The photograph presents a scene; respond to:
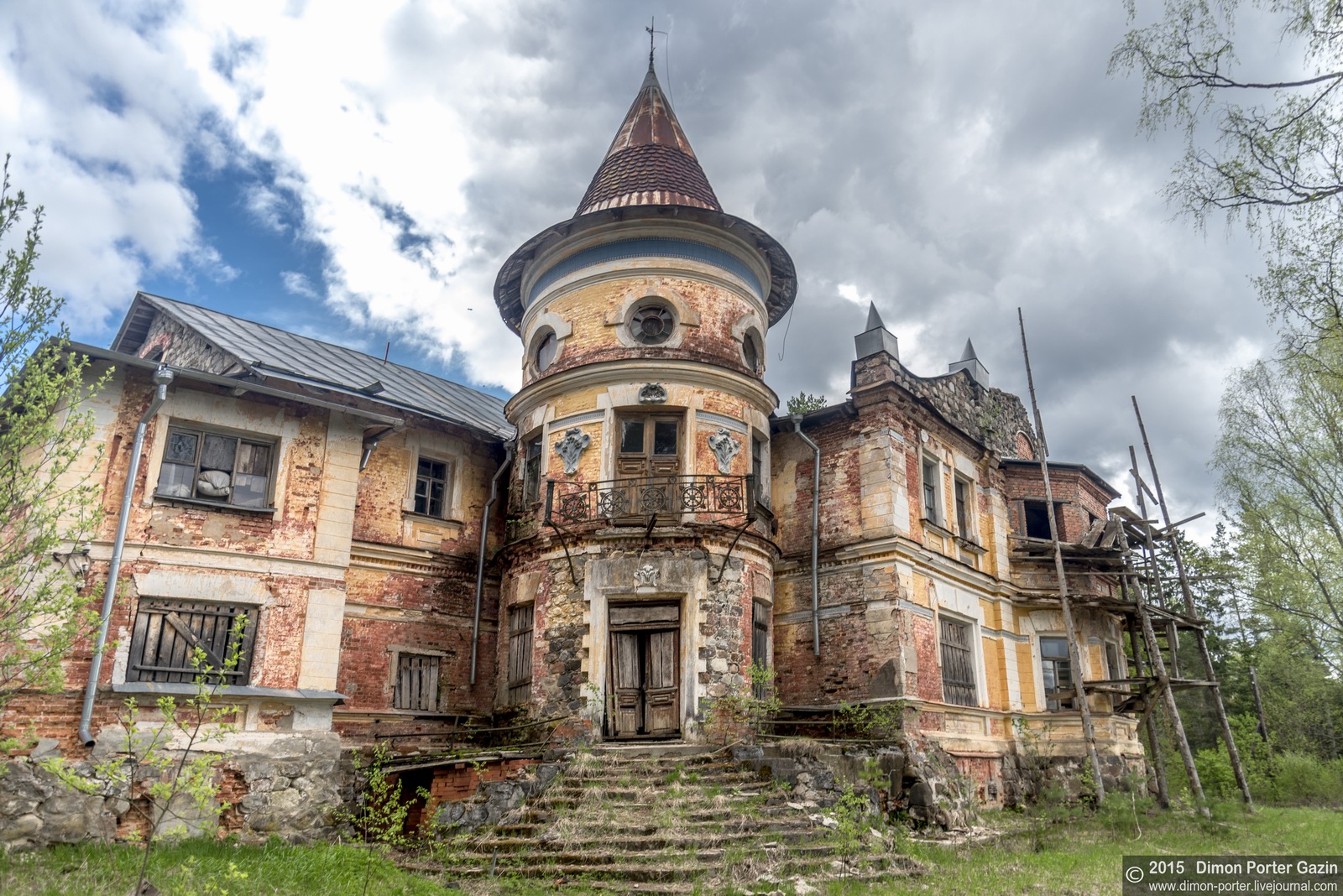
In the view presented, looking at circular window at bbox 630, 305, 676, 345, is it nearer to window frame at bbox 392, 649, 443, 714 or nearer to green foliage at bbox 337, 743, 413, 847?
window frame at bbox 392, 649, 443, 714

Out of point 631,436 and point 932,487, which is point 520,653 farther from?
point 932,487

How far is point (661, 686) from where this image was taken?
15055 millimetres

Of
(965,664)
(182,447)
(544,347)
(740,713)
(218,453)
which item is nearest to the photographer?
(182,447)

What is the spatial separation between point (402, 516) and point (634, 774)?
23.3ft

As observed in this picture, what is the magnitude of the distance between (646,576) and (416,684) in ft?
16.4

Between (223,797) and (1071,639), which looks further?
(1071,639)

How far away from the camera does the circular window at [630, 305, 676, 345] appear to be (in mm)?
17078

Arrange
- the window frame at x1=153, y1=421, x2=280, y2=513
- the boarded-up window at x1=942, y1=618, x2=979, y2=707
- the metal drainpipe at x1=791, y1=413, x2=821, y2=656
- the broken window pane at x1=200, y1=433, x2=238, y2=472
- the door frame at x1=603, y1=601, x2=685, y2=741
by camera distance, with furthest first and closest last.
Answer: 1. the boarded-up window at x1=942, y1=618, x2=979, y2=707
2. the metal drainpipe at x1=791, y1=413, x2=821, y2=656
3. the door frame at x1=603, y1=601, x2=685, y2=741
4. the broken window pane at x1=200, y1=433, x2=238, y2=472
5. the window frame at x1=153, y1=421, x2=280, y2=513

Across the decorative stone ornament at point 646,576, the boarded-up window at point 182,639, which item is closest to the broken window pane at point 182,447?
the boarded-up window at point 182,639

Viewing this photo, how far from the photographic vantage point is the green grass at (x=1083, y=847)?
9742mm

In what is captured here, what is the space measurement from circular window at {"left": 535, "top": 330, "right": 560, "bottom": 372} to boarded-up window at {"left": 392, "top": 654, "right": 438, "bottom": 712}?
6.06 meters

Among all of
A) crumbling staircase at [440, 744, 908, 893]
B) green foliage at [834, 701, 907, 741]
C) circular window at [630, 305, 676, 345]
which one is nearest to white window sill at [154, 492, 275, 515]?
crumbling staircase at [440, 744, 908, 893]

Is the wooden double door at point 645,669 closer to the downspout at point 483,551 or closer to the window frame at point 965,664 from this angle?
→ the downspout at point 483,551

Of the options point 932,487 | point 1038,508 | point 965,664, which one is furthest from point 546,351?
point 1038,508
